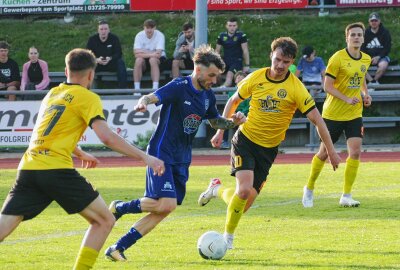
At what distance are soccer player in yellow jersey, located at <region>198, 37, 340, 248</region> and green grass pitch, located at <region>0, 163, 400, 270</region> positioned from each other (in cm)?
64

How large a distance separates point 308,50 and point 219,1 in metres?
5.57

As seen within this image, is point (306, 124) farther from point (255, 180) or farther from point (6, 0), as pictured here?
point (255, 180)

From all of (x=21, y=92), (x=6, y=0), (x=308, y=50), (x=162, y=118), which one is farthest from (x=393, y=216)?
(x=6, y=0)

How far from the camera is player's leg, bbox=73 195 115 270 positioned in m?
7.55

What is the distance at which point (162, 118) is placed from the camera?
9438 millimetres

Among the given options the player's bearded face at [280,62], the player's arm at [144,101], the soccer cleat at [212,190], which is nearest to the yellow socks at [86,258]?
the player's arm at [144,101]

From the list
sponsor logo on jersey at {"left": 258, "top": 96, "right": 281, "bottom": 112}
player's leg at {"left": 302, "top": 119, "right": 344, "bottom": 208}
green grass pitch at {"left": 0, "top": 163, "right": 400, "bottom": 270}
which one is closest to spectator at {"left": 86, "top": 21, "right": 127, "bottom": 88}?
green grass pitch at {"left": 0, "top": 163, "right": 400, "bottom": 270}

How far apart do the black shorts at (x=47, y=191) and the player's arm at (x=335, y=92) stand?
6.32 metres

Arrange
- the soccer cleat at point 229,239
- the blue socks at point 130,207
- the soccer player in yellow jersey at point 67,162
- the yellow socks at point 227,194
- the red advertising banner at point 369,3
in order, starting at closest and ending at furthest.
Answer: the soccer player in yellow jersey at point 67,162
the blue socks at point 130,207
the soccer cleat at point 229,239
the yellow socks at point 227,194
the red advertising banner at point 369,3

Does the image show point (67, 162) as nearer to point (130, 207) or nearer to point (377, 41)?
point (130, 207)

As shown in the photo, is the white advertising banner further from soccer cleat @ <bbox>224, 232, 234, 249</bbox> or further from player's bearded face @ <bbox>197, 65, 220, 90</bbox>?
player's bearded face @ <bbox>197, 65, 220, 90</bbox>

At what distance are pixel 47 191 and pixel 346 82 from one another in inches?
270

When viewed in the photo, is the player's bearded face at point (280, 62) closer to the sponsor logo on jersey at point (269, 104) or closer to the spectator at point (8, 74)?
the sponsor logo on jersey at point (269, 104)

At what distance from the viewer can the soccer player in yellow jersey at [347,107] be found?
13438mm
